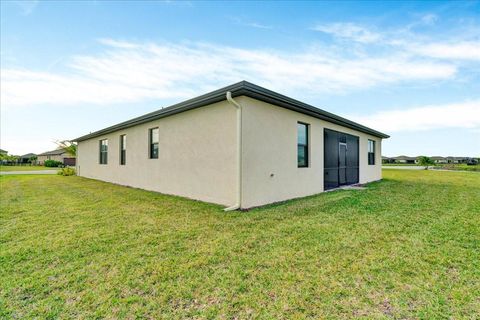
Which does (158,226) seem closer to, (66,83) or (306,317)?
(306,317)

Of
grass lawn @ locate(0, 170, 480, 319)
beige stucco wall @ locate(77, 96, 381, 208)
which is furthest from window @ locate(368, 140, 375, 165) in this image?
grass lawn @ locate(0, 170, 480, 319)

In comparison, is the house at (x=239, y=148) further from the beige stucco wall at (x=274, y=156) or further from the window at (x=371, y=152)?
the window at (x=371, y=152)

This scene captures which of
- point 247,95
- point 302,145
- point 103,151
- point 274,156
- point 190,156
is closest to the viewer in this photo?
point 247,95

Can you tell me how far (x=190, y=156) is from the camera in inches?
281

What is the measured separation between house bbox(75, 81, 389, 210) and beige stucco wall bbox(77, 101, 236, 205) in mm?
26

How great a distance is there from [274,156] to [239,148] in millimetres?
1314

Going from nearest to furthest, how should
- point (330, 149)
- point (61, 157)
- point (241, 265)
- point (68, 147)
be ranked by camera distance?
point (241, 265)
point (330, 149)
point (68, 147)
point (61, 157)

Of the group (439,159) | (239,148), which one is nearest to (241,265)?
(239,148)

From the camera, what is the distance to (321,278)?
8.00ft

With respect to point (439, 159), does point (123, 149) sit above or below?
below

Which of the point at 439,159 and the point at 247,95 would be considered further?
the point at 439,159

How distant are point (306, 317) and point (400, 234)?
117 inches

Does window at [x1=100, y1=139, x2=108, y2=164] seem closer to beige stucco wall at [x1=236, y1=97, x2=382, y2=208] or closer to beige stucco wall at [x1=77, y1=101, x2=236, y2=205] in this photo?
beige stucco wall at [x1=77, y1=101, x2=236, y2=205]

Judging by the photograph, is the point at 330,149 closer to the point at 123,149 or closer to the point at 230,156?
the point at 230,156
